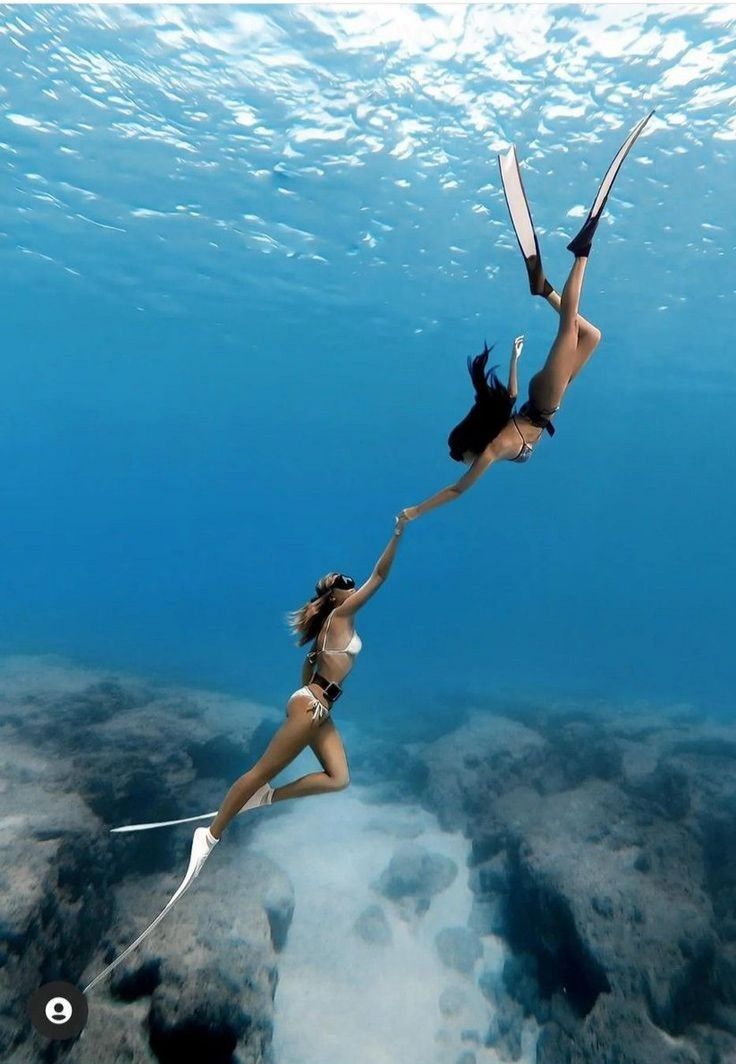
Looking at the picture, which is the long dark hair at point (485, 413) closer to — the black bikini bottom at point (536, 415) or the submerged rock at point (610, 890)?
the black bikini bottom at point (536, 415)

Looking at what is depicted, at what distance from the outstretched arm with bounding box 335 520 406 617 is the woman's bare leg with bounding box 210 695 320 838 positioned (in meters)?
0.84

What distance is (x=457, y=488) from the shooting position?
15.1 ft

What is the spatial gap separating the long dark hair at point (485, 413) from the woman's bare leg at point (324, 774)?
2.56 meters

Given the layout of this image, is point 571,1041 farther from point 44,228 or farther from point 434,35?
point 44,228

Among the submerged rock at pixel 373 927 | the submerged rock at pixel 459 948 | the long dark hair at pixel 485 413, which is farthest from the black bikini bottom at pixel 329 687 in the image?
the submerged rock at pixel 459 948

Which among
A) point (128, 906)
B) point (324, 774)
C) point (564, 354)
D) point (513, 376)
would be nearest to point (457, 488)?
point (513, 376)

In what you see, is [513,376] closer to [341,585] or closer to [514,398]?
[514,398]

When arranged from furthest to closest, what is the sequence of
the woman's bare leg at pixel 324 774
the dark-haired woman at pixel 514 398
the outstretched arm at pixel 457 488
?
the woman's bare leg at pixel 324 774
the outstretched arm at pixel 457 488
the dark-haired woman at pixel 514 398

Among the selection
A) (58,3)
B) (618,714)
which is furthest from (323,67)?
(618,714)

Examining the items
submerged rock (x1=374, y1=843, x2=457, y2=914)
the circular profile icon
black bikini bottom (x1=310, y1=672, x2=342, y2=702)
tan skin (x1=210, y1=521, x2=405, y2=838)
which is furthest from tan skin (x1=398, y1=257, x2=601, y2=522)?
submerged rock (x1=374, y1=843, x2=457, y2=914)

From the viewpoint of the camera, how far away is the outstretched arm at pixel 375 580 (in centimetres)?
464

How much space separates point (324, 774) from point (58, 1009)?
110 inches

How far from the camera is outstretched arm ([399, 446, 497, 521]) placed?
4.55m

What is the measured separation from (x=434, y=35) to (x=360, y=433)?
2760 inches
